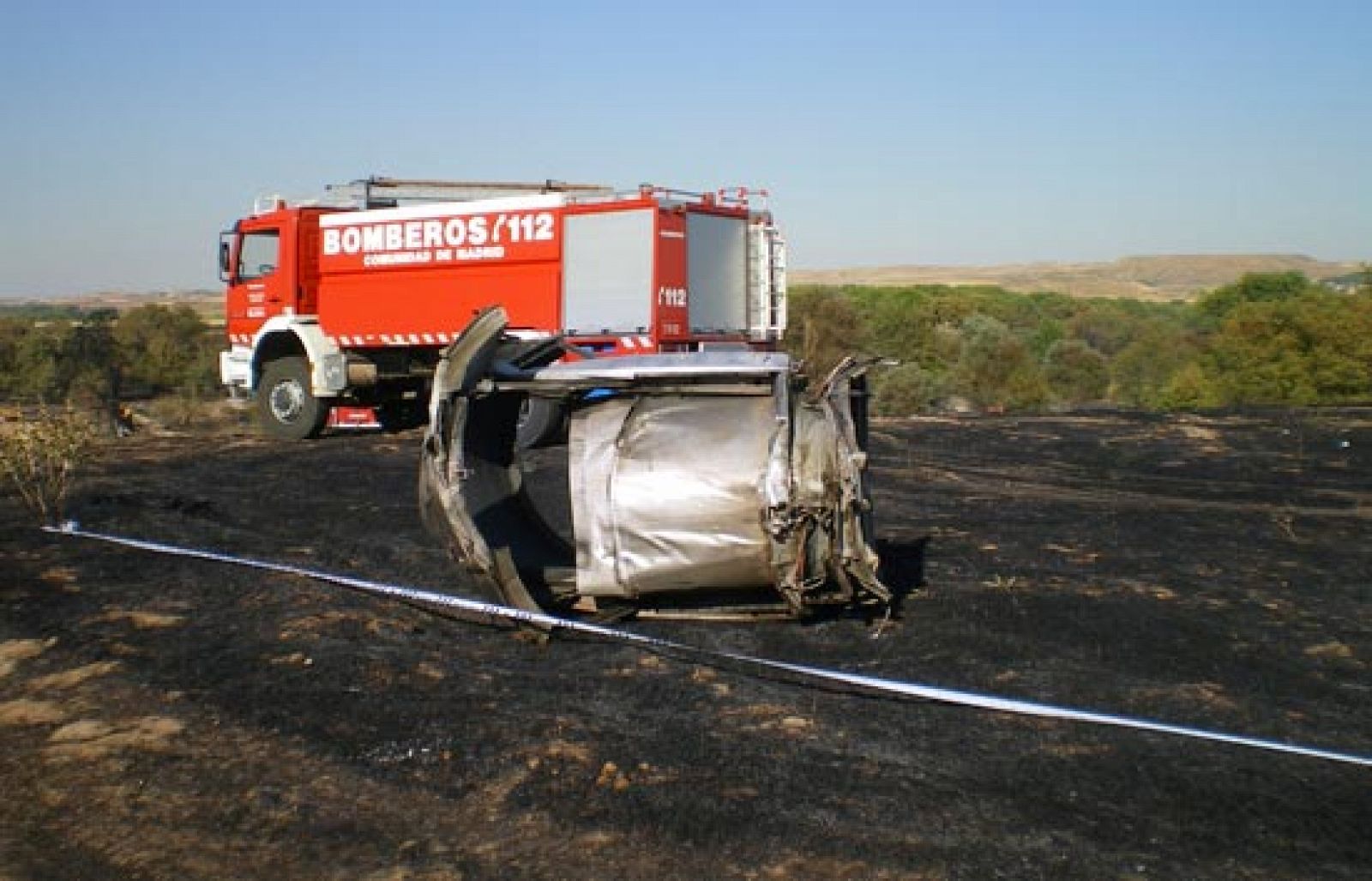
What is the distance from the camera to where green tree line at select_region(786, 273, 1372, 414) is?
26.1m

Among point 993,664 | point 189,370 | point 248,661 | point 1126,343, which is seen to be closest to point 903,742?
point 993,664

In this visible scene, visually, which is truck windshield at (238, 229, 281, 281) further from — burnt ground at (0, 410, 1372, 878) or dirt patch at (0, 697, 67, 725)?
dirt patch at (0, 697, 67, 725)

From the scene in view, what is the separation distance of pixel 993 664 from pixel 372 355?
1356 centimetres

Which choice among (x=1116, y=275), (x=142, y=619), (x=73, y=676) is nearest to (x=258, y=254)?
(x=142, y=619)

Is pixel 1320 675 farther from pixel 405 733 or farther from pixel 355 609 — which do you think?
pixel 355 609

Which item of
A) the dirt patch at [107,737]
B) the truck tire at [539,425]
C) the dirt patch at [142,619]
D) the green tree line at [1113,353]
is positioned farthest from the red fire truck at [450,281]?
the dirt patch at [107,737]

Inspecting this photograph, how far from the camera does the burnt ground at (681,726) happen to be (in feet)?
14.0

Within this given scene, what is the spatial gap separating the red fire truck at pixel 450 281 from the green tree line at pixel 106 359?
43.8ft

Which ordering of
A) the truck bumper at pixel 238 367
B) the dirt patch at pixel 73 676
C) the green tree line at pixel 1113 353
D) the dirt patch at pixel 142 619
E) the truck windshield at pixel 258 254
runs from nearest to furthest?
the dirt patch at pixel 73 676
the dirt patch at pixel 142 619
the truck windshield at pixel 258 254
the truck bumper at pixel 238 367
the green tree line at pixel 1113 353

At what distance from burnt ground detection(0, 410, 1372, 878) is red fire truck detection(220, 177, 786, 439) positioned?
737 cm

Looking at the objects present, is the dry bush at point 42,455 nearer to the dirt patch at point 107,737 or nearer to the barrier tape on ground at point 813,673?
the barrier tape on ground at point 813,673

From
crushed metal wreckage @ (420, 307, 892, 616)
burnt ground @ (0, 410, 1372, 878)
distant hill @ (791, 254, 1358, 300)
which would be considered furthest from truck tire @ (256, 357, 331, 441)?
distant hill @ (791, 254, 1358, 300)

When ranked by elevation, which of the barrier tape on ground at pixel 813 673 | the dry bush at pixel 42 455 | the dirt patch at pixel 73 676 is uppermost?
the dry bush at pixel 42 455

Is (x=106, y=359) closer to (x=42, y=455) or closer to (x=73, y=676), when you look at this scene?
(x=42, y=455)
